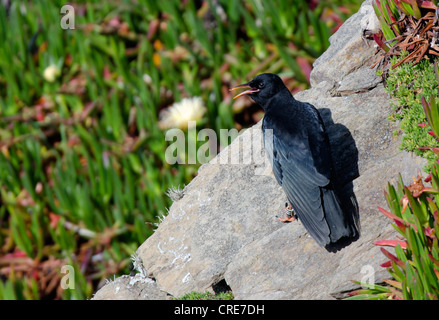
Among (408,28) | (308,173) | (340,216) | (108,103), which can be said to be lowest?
(340,216)

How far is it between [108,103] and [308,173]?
348 cm

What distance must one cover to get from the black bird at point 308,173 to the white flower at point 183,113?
1.86m

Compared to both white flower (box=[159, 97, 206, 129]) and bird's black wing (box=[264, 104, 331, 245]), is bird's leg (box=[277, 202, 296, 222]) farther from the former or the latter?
white flower (box=[159, 97, 206, 129])

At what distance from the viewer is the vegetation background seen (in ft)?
20.2

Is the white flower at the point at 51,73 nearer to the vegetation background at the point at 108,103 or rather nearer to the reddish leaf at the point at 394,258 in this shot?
the vegetation background at the point at 108,103

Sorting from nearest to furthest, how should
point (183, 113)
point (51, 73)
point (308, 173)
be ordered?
point (308, 173), point (183, 113), point (51, 73)

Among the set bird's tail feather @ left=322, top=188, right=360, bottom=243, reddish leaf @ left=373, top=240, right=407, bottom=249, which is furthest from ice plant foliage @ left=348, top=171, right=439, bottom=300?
bird's tail feather @ left=322, top=188, right=360, bottom=243

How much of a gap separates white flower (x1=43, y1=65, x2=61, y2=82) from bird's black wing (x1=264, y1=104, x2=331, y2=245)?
11.9 feet

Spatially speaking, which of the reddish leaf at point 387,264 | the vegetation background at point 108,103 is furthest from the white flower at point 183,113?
the reddish leaf at point 387,264

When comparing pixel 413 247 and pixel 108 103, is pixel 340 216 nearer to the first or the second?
pixel 413 247

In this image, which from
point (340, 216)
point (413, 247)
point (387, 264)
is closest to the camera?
point (413, 247)

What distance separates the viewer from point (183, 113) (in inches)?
239

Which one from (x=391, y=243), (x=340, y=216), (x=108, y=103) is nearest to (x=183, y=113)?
(x=108, y=103)
